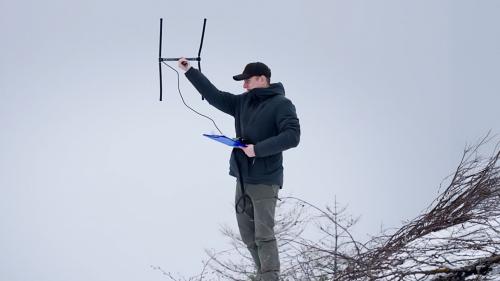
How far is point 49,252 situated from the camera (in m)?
182

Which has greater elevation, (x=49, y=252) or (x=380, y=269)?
(x=49, y=252)

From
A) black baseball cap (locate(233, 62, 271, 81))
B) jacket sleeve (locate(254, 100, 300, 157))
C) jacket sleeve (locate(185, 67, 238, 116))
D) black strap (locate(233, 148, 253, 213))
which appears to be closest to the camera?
jacket sleeve (locate(254, 100, 300, 157))

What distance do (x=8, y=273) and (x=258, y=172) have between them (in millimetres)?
171942

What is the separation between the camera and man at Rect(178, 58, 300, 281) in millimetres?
3969

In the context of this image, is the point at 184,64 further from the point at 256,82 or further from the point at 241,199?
the point at 241,199

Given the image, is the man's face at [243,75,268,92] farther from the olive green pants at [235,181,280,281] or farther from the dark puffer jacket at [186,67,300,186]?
the olive green pants at [235,181,280,281]

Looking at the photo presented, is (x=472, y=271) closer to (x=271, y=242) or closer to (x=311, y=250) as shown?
(x=311, y=250)

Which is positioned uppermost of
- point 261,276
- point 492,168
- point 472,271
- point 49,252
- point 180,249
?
point 49,252

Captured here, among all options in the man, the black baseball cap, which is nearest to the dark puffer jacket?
the man

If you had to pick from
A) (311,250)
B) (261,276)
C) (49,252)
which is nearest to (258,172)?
(261,276)

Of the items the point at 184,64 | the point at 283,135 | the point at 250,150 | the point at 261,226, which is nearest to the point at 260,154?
the point at 250,150

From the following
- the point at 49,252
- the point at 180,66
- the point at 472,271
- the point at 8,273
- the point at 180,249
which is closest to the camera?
the point at 472,271

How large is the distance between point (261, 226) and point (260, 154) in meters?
0.43

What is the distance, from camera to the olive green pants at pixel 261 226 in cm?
396
